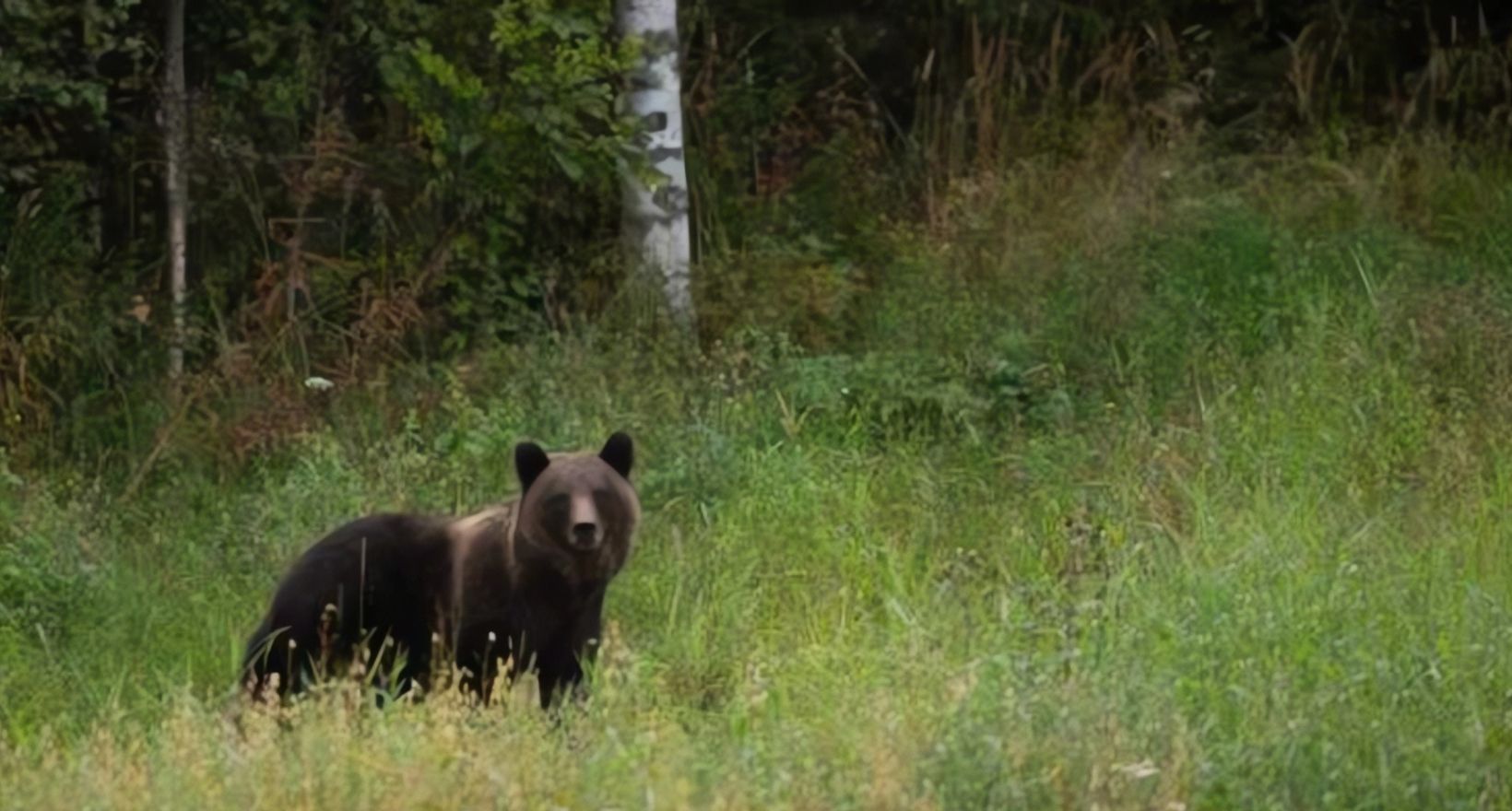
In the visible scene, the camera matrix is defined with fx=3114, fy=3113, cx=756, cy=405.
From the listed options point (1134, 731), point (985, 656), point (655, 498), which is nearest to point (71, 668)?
point (655, 498)

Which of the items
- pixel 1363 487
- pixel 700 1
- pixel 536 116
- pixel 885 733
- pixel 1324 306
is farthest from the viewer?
pixel 700 1

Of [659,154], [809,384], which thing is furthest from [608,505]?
[659,154]

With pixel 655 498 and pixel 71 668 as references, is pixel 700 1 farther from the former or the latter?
pixel 71 668

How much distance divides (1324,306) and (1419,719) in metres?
4.26

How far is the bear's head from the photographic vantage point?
328 inches

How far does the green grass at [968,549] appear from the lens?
6.72m

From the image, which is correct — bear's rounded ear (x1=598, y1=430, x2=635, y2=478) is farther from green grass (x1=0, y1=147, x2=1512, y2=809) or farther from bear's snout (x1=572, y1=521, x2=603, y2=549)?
green grass (x1=0, y1=147, x2=1512, y2=809)

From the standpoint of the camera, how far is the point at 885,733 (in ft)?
22.2

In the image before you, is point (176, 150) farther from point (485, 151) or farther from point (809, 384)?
point (809, 384)

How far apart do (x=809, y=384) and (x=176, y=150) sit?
2947mm

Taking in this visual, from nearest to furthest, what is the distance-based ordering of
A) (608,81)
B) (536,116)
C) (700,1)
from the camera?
1. (536,116)
2. (608,81)
3. (700,1)

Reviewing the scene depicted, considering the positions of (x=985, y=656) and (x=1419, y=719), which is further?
(x=985, y=656)

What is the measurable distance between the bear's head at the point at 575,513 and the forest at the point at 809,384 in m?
0.28

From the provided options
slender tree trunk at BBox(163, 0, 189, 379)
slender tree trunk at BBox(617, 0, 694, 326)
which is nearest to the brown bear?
slender tree trunk at BBox(163, 0, 189, 379)
